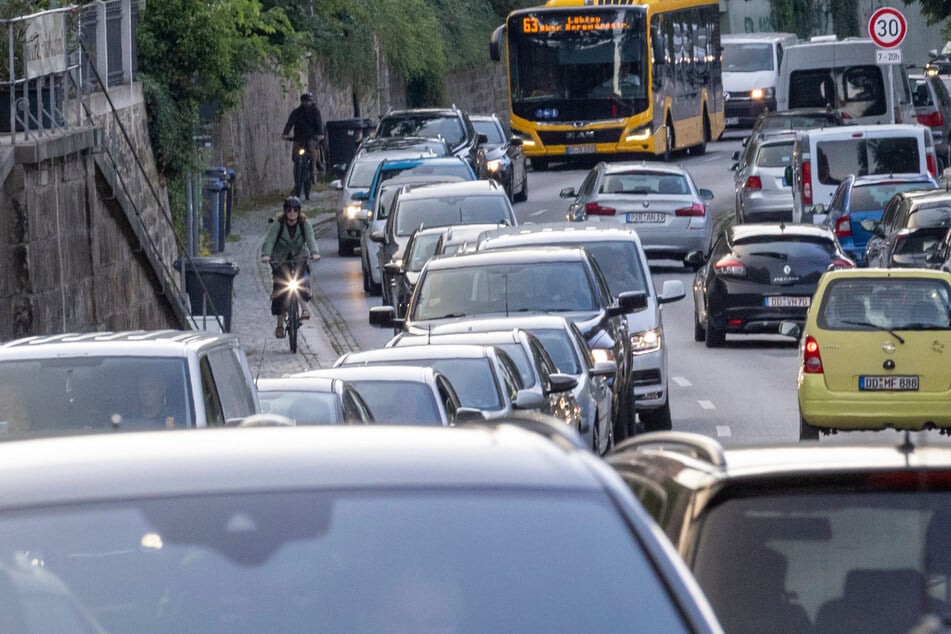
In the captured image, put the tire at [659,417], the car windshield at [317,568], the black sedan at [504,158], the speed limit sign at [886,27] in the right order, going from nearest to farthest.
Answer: the car windshield at [317,568] < the tire at [659,417] < the speed limit sign at [886,27] < the black sedan at [504,158]

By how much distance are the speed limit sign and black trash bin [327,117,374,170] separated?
19745mm

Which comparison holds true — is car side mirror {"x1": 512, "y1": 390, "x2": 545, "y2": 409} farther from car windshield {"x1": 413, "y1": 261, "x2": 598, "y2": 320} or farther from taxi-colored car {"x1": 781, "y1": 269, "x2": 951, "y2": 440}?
car windshield {"x1": 413, "y1": 261, "x2": 598, "y2": 320}

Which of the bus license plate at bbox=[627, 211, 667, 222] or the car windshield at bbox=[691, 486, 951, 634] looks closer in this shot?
the car windshield at bbox=[691, 486, 951, 634]

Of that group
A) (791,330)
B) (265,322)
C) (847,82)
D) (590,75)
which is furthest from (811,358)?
(847,82)

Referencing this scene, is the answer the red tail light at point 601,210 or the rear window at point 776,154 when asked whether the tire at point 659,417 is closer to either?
the red tail light at point 601,210

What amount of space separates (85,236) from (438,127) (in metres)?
20.1

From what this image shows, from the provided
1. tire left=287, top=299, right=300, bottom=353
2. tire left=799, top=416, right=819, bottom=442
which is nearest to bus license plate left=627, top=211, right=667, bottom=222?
tire left=287, top=299, right=300, bottom=353

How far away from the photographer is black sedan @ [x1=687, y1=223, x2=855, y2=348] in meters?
24.0

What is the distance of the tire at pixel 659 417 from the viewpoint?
18.5 m

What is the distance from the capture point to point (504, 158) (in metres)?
39.8

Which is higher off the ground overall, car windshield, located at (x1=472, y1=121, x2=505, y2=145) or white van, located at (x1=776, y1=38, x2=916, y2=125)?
white van, located at (x1=776, y1=38, x2=916, y2=125)

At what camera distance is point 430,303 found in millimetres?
17516

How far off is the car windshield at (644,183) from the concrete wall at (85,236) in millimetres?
7803

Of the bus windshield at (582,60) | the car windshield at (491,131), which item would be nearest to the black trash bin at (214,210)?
the car windshield at (491,131)
